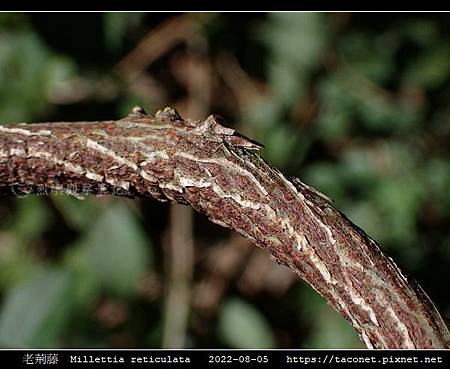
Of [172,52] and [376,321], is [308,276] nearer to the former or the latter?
[376,321]

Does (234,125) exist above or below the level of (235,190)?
below

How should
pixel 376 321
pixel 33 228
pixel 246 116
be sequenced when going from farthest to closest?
pixel 246 116 < pixel 33 228 < pixel 376 321

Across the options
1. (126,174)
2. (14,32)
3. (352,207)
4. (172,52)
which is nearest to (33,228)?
(14,32)

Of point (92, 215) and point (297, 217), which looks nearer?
point (297, 217)

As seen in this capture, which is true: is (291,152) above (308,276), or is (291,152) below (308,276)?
below

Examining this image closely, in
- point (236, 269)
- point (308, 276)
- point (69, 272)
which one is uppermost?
point (308, 276)

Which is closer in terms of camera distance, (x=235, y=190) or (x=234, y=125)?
(x=235, y=190)
